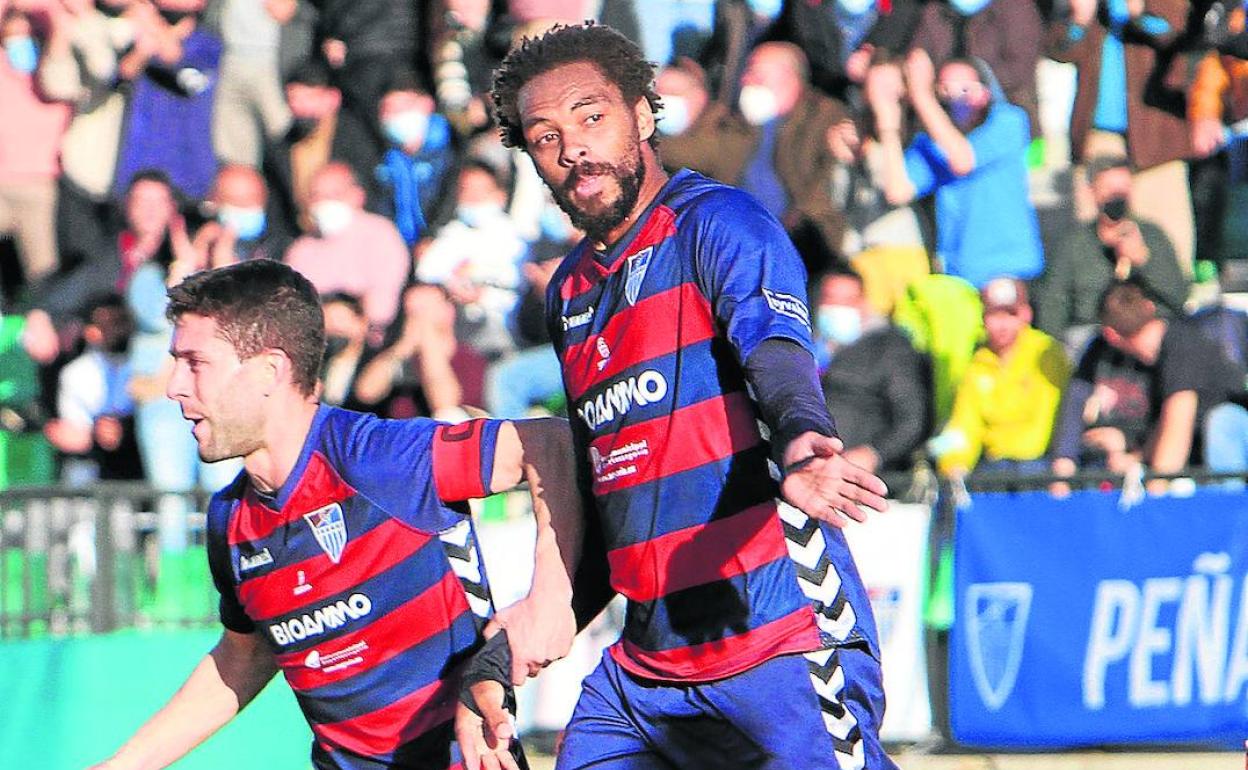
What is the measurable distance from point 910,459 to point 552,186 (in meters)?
5.41

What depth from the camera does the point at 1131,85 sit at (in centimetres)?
1085

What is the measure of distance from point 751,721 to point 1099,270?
6285mm

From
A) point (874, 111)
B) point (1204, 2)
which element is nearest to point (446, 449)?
point (874, 111)

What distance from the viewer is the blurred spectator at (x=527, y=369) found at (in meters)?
9.81

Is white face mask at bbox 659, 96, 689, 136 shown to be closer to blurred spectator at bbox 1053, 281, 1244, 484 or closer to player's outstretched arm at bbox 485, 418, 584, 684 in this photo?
blurred spectator at bbox 1053, 281, 1244, 484

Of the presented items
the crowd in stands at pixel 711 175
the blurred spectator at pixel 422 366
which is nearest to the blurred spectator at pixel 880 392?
the crowd in stands at pixel 711 175

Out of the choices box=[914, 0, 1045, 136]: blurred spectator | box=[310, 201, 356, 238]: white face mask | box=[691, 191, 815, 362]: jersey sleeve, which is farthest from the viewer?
box=[914, 0, 1045, 136]: blurred spectator

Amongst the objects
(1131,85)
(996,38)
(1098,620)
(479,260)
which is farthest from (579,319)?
(1131,85)

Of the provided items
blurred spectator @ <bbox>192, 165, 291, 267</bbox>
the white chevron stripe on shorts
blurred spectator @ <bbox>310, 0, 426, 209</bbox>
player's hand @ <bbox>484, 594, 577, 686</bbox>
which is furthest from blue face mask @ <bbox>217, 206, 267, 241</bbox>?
the white chevron stripe on shorts

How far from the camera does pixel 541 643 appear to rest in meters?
4.77

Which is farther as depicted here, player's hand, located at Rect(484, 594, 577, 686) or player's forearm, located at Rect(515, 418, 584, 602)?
player's forearm, located at Rect(515, 418, 584, 602)

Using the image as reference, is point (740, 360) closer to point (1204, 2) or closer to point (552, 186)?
point (552, 186)

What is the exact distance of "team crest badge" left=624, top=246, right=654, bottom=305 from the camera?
4.54 metres

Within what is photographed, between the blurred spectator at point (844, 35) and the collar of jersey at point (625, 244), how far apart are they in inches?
249
